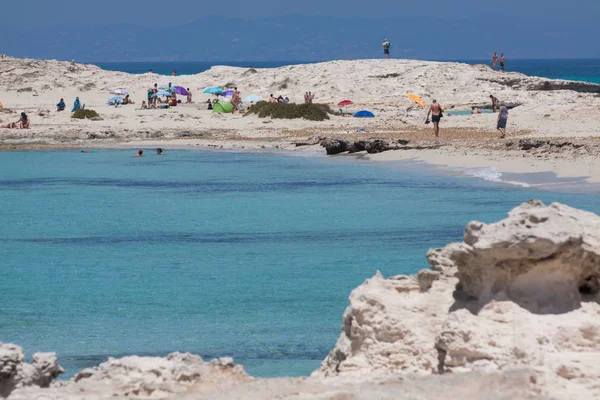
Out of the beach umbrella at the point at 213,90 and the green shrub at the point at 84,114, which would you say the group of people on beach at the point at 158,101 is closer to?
the beach umbrella at the point at 213,90

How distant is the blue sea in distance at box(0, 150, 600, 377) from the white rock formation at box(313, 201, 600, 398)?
2.75m

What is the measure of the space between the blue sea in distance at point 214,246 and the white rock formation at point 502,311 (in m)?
2.75

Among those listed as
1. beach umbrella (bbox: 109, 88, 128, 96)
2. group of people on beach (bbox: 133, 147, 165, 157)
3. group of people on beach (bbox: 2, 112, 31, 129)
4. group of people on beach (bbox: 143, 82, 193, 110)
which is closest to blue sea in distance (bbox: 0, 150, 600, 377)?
group of people on beach (bbox: 133, 147, 165, 157)


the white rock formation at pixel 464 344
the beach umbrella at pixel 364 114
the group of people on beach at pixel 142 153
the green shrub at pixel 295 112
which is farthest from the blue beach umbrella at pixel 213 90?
the white rock formation at pixel 464 344

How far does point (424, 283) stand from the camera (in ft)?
22.1

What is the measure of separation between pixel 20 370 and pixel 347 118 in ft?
114

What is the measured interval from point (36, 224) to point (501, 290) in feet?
46.9

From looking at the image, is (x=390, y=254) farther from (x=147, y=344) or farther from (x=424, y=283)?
(x=424, y=283)

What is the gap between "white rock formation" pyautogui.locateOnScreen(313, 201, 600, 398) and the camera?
18.7 feet

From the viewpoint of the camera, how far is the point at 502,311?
5953mm

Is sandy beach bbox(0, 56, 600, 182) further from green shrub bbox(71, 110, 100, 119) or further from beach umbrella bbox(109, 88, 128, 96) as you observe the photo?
beach umbrella bbox(109, 88, 128, 96)

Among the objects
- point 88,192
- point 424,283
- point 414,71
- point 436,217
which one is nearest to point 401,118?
point 414,71

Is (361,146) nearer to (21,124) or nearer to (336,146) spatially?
(336,146)

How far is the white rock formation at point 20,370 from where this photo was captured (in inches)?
221
